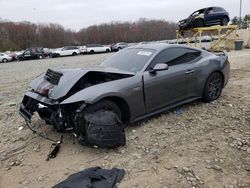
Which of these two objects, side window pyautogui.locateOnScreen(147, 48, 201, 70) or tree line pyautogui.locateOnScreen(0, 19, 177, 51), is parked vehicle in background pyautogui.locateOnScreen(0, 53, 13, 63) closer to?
tree line pyautogui.locateOnScreen(0, 19, 177, 51)

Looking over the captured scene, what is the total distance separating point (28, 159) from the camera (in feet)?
13.2

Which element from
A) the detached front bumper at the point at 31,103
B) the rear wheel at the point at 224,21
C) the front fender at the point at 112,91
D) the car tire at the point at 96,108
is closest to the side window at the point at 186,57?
the front fender at the point at 112,91

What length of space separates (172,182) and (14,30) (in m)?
57.0

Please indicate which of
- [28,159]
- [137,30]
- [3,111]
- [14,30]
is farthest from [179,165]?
[137,30]

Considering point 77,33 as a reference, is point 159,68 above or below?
below

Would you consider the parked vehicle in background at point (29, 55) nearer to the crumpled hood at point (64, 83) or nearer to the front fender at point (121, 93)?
the crumpled hood at point (64, 83)

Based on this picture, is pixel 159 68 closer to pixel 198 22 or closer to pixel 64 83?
pixel 64 83

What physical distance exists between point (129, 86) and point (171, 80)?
1002 millimetres

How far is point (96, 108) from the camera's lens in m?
4.08

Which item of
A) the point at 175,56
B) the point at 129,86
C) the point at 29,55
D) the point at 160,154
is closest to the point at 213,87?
the point at 175,56

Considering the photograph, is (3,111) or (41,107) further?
(3,111)

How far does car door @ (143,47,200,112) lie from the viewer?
4.82m

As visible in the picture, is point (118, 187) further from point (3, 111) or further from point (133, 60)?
point (3, 111)

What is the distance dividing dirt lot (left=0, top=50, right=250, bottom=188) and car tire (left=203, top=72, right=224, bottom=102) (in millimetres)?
456
